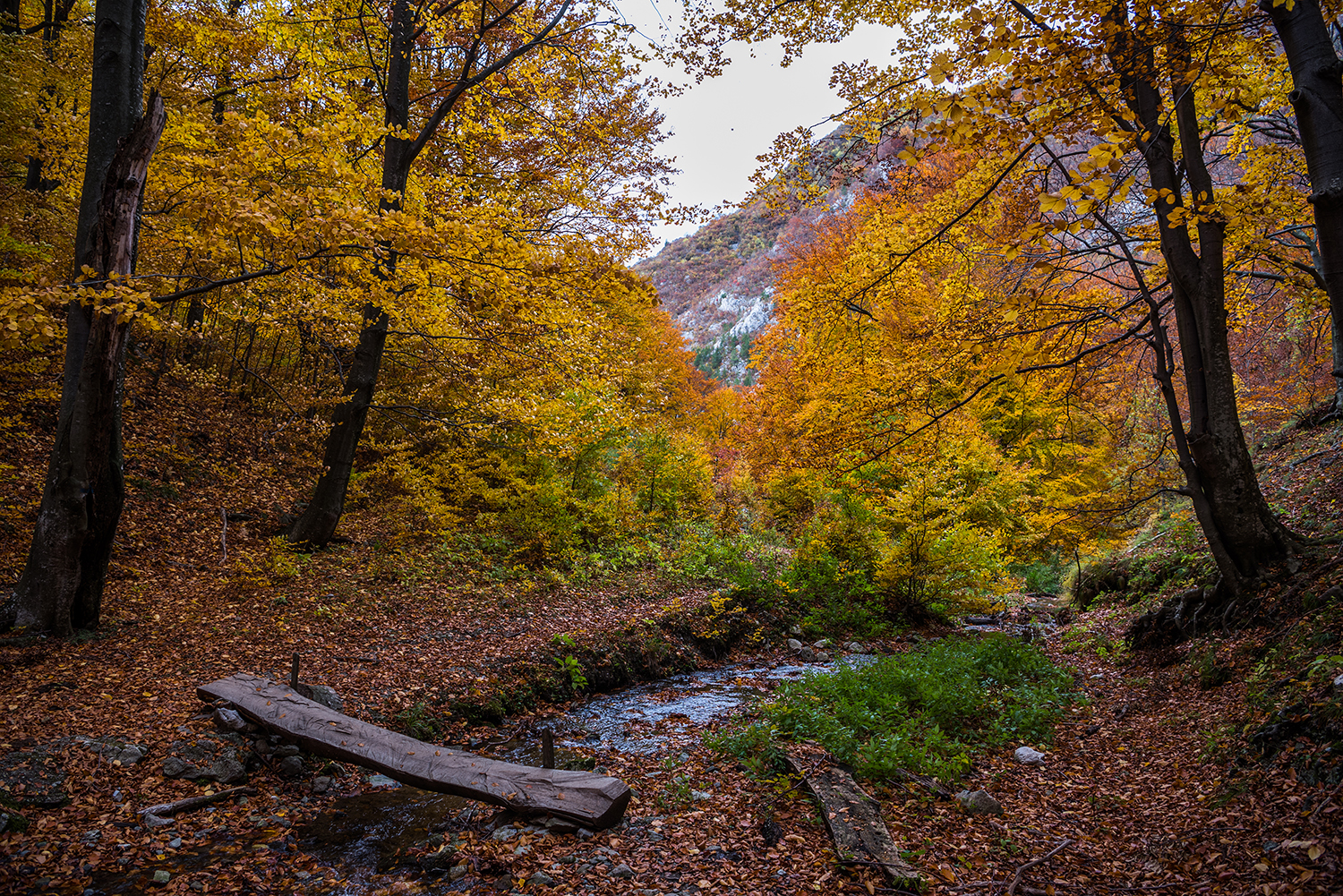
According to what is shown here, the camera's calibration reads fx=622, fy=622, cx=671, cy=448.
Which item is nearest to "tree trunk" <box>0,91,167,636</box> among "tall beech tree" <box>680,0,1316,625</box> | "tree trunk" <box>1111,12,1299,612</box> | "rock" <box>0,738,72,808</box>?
"rock" <box>0,738,72,808</box>

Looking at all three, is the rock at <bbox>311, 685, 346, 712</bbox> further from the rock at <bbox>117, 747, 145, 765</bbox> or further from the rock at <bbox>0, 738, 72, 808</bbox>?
the rock at <bbox>0, 738, 72, 808</bbox>

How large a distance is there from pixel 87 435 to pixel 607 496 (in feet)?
25.4

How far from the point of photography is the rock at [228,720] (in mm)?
4812

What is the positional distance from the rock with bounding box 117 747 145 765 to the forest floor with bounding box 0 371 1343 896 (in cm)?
7

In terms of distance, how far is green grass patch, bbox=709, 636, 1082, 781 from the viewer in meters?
4.80

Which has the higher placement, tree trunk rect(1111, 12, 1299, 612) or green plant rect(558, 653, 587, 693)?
tree trunk rect(1111, 12, 1299, 612)

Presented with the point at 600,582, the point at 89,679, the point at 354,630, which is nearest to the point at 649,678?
the point at 600,582

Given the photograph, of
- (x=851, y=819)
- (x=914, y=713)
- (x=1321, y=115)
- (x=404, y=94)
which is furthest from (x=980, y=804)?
(x=404, y=94)

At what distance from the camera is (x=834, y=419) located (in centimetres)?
740

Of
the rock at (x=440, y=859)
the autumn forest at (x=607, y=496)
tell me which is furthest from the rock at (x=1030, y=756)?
the rock at (x=440, y=859)

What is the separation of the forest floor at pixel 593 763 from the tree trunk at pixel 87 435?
0.47 metres

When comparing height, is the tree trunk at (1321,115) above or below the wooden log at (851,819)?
above

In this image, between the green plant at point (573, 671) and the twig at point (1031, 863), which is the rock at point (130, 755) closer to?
the green plant at point (573, 671)

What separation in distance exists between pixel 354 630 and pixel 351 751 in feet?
9.42
